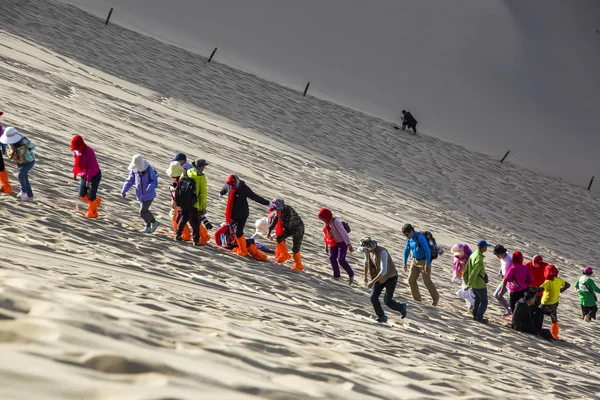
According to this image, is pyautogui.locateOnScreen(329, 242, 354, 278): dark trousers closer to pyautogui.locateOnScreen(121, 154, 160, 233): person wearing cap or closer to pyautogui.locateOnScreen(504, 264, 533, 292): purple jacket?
pyautogui.locateOnScreen(504, 264, 533, 292): purple jacket

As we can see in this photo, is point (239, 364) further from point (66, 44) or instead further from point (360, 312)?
point (66, 44)

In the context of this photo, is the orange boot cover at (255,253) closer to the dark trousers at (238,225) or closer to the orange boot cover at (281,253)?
the orange boot cover at (281,253)

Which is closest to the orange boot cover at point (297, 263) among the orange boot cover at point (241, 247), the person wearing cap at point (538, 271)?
the orange boot cover at point (241, 247)

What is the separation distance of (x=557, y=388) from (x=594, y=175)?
87.8 ft

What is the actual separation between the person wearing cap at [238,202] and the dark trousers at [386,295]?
6.43ft

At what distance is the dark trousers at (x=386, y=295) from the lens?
8914 mm

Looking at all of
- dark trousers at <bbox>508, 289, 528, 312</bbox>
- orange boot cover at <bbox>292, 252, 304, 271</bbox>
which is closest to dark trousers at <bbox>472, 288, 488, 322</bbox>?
dark trousers at <bbox>508, 289, 528, 312</bbox>

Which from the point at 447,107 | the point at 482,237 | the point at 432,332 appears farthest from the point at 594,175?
the point at 432,332

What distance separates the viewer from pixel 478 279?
35.6ft

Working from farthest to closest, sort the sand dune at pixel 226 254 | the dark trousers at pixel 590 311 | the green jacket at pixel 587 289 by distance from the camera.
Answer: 1. the dark trousers at pixel 590 311
2. the green jacket at pixel 587 289
3. the sand dune at pixel 226 254

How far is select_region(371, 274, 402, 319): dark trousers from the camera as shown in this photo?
351 inches

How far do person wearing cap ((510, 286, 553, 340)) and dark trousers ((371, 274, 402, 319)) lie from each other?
2.47 meters

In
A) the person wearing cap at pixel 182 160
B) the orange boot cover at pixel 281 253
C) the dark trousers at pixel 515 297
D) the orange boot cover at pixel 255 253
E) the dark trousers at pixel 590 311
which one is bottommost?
the orange boot cover at pixel 255 253

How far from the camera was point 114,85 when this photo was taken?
22.4m
